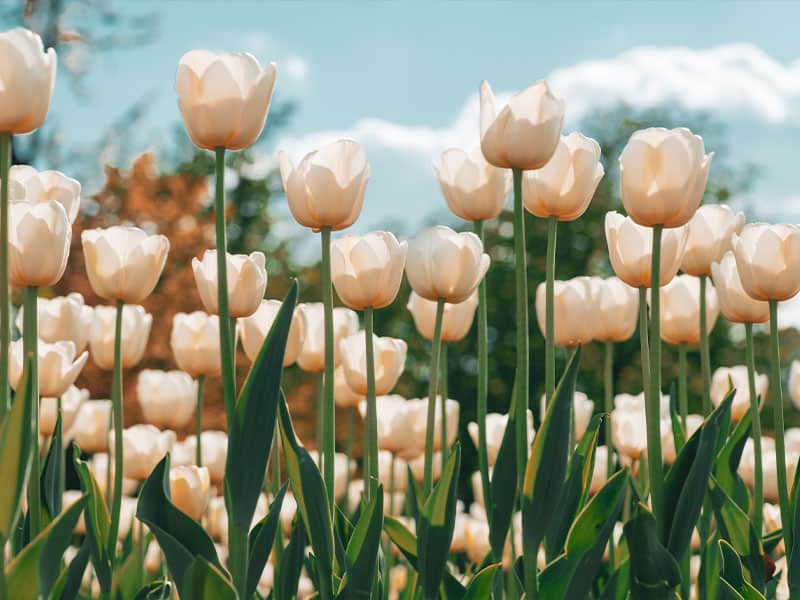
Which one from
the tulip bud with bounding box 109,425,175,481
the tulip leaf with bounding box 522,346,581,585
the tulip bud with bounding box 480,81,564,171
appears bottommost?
the tulip bud with bounding box 109,425,175,481

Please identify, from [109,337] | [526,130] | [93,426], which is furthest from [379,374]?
[93,426]

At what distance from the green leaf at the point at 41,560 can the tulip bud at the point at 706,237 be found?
5.17 ft

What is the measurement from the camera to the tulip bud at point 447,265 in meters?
2.10

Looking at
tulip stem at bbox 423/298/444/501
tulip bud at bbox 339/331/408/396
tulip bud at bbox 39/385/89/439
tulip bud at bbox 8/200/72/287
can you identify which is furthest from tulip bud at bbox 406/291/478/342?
tulip bud at bbox 8/200/72/287

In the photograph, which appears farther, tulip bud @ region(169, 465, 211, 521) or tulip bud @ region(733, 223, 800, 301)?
tulip bud @ region(169, 465, 211, 521)

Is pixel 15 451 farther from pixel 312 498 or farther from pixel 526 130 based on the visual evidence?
pixel 526 130

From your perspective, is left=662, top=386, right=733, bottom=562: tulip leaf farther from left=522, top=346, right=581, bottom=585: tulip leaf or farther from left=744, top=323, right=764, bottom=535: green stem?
left=744, top=323, right=764, bottom=535: green stem

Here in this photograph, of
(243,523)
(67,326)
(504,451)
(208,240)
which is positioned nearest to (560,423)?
(504,451)

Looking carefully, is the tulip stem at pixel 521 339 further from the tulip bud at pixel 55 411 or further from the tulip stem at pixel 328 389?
the tulip bud at pixel 55 411

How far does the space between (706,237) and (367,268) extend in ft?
3.00

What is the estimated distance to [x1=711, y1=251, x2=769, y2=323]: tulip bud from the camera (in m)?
2.33

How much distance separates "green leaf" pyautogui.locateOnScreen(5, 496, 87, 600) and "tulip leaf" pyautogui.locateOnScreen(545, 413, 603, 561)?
0.79 m

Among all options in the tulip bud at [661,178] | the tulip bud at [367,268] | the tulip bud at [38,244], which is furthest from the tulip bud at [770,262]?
the tulip bud at [38,244]

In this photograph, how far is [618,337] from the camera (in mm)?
2758
